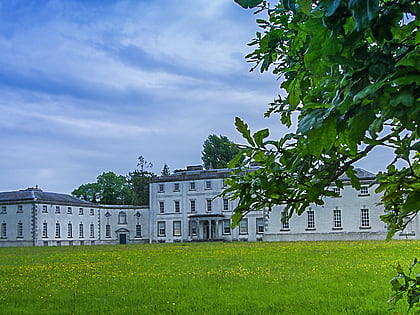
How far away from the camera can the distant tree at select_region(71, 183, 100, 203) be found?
7325 cm

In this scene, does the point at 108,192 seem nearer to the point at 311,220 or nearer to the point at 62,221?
the point at 62,221

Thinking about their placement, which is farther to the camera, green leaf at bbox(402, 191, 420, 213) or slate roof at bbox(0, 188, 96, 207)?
slate roof at bbox(0, 188, 96, 207)

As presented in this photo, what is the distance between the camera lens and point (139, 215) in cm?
5938

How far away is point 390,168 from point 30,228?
5264 cm

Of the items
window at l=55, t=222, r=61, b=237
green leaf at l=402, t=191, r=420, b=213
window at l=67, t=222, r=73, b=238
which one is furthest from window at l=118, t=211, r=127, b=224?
green leaf at l=402, t=191, r=420, b=213

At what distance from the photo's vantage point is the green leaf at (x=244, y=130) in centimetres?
213

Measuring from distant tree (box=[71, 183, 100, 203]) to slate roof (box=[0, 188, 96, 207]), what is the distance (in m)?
14.9

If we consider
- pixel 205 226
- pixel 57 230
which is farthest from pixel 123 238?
pixel 205 226

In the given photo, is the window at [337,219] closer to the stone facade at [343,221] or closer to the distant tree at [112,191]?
the stone facade at [343,221]

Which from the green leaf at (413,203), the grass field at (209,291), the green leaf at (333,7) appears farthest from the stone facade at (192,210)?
the green leaf at (333,7)

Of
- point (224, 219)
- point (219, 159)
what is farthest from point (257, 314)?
point (219, 159)

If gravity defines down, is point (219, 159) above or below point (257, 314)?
above

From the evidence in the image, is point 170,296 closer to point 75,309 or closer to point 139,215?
point 75,309

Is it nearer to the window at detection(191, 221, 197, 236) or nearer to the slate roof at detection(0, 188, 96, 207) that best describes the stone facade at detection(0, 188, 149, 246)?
the slate roof at detection(0, 188, 96, 207)
